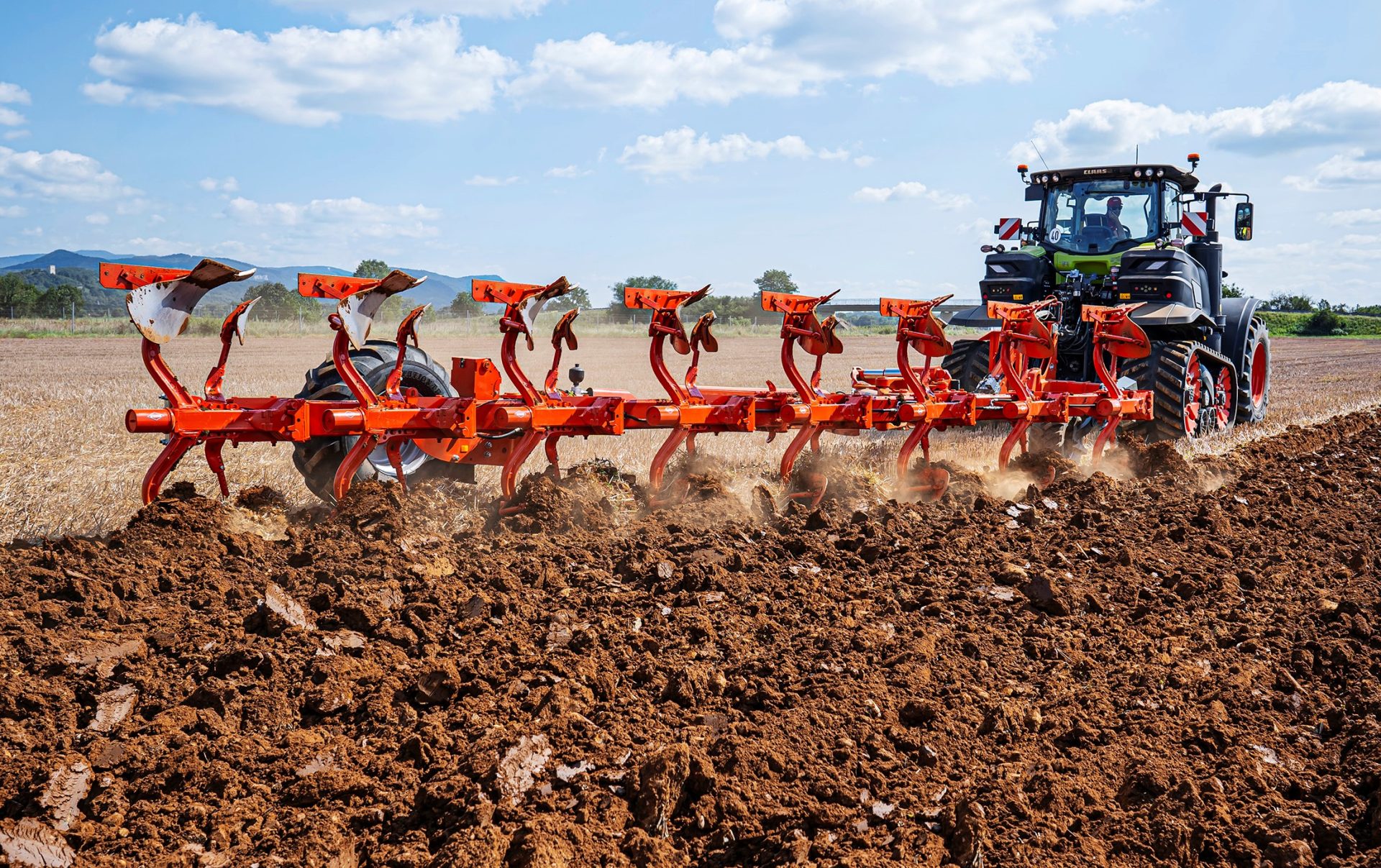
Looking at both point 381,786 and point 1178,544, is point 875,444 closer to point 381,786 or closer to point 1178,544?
point 1178,544

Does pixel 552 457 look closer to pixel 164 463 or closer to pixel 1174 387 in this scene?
pixel 164 463

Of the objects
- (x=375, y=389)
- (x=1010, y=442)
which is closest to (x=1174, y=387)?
(x=1010, y=442)

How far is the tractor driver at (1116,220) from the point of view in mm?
10023

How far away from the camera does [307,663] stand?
3205 mm

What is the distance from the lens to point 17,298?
157 feet

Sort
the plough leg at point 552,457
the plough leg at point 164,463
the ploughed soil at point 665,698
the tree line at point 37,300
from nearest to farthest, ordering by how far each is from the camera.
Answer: the ploughed soil at point 665,698
the plough leg at point 164,463
the plough leg at point 552,457
the tree line at point 37,300

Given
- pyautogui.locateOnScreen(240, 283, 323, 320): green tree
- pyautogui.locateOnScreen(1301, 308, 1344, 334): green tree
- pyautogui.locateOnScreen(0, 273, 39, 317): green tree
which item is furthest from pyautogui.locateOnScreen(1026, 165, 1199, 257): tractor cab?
pyautogui.locateOnScreen(0, 273, 39, 317): green tree

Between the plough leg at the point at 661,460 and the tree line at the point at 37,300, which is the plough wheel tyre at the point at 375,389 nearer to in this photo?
the plough leg at the point at 661,460

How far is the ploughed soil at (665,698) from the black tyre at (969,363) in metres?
4.92

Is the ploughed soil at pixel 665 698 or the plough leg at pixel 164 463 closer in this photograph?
the ploughed soil at pixel 665 698

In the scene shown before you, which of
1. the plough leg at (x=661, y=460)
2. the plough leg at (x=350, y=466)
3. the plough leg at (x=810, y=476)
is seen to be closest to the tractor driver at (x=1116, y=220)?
the plough leg at (x=810, y=476)

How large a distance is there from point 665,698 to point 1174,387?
281 inches

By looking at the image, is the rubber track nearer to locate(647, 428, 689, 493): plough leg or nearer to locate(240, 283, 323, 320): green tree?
locate(647, 428, 689, 493): plough leg

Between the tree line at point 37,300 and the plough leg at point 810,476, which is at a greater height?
the tree line at point 37,300
